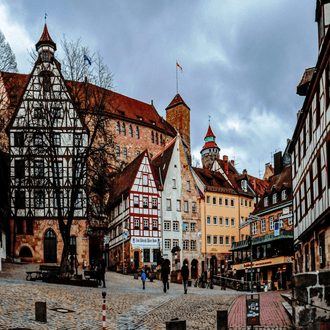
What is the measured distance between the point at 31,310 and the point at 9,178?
2463cm

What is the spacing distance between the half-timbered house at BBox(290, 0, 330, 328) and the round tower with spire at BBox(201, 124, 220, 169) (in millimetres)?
85336

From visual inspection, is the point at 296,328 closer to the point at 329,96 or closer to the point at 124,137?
the point at 329,96

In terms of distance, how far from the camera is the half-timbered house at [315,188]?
39.5ft

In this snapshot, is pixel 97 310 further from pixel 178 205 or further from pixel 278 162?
pixel 178 205

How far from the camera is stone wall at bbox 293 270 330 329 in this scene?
11.1 metres

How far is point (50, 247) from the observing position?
47.7 metres

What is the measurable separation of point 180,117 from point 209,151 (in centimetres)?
1497

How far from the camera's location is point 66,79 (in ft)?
107

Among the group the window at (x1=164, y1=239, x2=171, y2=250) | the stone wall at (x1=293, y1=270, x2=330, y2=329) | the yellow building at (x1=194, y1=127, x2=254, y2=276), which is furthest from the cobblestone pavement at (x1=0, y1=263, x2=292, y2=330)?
the yellow building at (x1=194, y1=127, x2=254, y2=276)

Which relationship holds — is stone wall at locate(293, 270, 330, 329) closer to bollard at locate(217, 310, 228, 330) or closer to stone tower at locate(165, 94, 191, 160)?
bollard at locate(217, 310, 228, 330)

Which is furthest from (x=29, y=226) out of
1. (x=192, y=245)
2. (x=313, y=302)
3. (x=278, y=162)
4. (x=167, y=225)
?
(x=313, y=302)

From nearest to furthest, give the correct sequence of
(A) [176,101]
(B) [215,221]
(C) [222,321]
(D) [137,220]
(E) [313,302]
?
1. (E) [313,302]
2. (C) [222,321]
3. (D) [137,220]
4. (B) [215,221]
5. (A) [176,101]

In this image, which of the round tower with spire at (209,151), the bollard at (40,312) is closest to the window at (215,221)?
the round tower with spire at (209,151)

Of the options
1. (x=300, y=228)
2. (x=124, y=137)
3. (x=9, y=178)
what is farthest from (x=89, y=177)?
(x=124, y=137)
